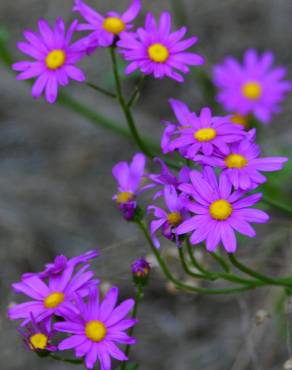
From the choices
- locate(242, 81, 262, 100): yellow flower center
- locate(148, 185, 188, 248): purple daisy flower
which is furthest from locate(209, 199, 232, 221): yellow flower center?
locate(242, 81, 262, 100): yellow flower center

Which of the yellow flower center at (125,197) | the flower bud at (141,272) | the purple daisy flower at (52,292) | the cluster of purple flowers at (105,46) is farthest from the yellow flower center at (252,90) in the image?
the purple daisy flower at (52,292)

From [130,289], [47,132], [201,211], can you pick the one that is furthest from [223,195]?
[47,132]

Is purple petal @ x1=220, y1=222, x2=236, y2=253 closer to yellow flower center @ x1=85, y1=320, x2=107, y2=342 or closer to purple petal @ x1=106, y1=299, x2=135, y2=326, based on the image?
purple petal @ x1=106, y1=299, x2=135, y2=326

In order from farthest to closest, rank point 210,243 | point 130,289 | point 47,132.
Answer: point 47,132, point 130,289, point 210,243

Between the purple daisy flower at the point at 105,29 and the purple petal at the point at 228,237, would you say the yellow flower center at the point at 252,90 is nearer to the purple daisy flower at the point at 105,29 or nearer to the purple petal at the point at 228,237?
the purple daisy flower at the point at 105,29

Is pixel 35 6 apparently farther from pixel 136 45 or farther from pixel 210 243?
pixel 210 243

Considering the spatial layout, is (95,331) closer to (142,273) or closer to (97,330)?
(97,330)
